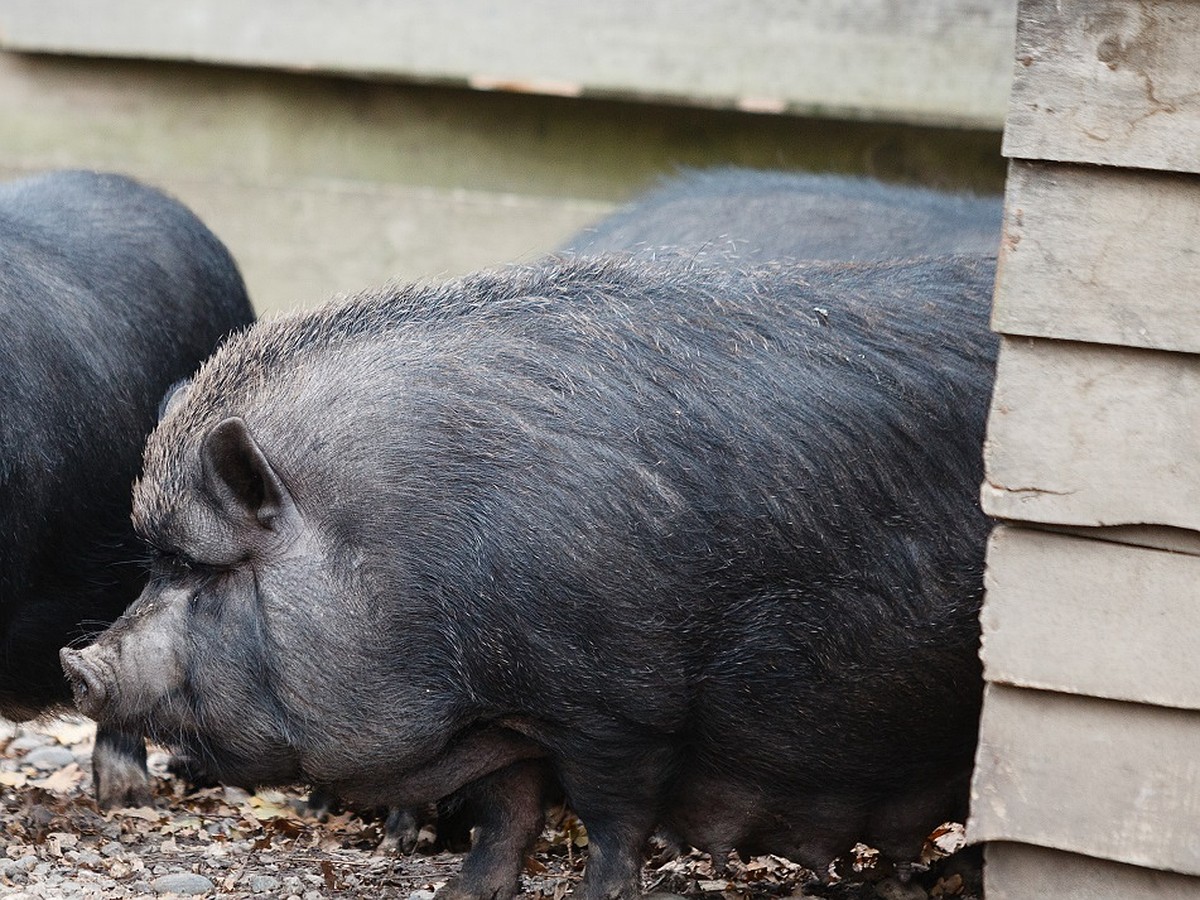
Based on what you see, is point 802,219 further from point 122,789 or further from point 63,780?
point 63,780

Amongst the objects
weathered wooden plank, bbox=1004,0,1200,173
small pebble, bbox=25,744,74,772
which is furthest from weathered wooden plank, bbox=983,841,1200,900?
small pebble, bbox=25,744,74,772

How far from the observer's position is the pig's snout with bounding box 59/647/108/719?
3531 mm

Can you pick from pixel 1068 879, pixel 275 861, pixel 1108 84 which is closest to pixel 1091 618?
pixel 1068 879

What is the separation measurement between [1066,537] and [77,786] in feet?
10.5

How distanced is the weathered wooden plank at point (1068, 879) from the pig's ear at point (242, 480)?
152 cm

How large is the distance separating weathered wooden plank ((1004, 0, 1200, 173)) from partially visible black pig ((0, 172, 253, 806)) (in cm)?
240

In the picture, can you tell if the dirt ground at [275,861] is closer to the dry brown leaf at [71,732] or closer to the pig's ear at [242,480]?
the dry brown leaf at [71,732]

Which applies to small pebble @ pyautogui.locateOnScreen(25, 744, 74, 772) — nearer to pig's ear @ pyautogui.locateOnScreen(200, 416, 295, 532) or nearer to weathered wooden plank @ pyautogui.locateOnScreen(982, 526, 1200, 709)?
pig's ear @ pyautogui.locateOnScreen(200, 416, 295, 532)

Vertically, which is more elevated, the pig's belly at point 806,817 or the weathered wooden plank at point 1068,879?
the weathered wooden plank at point 1068,879

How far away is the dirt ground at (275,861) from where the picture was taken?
3.94 meters

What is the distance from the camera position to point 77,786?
497 cm

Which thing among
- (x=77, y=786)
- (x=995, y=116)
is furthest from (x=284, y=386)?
(x=995, y=116)

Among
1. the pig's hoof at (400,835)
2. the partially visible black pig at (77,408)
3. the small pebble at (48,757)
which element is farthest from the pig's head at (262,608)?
the small pebble at (48,757)

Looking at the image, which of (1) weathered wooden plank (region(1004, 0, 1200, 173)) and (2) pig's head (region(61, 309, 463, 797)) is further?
(2) pig's head (region(61, 309, 463, 797))
